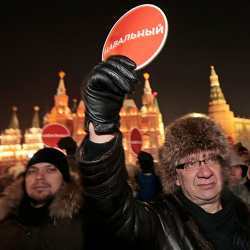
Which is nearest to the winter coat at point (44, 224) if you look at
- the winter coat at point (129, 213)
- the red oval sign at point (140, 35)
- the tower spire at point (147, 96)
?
the winter coat at point (129, 213)

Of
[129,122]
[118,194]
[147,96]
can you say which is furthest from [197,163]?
[147,96]

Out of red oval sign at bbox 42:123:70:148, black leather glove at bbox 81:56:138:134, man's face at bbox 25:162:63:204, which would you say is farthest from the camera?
red oval sign at bbox 42:123:70:148

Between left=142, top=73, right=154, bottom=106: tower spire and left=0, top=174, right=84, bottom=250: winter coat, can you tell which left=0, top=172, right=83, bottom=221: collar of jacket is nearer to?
left=0, top=174, right=84, bottom=250: winter coat

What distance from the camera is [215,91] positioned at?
7275cm

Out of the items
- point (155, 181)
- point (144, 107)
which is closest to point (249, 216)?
point (155, 181)

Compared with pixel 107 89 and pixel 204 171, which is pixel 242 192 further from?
pixel 107 89

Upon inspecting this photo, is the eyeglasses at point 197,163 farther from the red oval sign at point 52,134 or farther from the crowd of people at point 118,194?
the red oval sign at point 52,134

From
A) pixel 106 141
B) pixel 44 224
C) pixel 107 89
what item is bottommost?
pixel 44 224

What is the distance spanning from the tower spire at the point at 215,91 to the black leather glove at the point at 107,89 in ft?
234

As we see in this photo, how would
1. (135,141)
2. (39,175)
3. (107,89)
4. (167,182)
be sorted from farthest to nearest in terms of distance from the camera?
1. (135,141)
2. (39,175)
3. (167,182)
4. (107,89)

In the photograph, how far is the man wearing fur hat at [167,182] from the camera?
Result: 4.67 feet

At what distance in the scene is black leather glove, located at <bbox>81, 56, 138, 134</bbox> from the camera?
1.39m

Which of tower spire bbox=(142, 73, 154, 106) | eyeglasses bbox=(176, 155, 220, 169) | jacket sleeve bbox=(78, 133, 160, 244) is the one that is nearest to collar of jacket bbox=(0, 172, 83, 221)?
eyeglasses bbox=(176, 155, 220, 169)

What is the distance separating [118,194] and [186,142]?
0.91 meters
